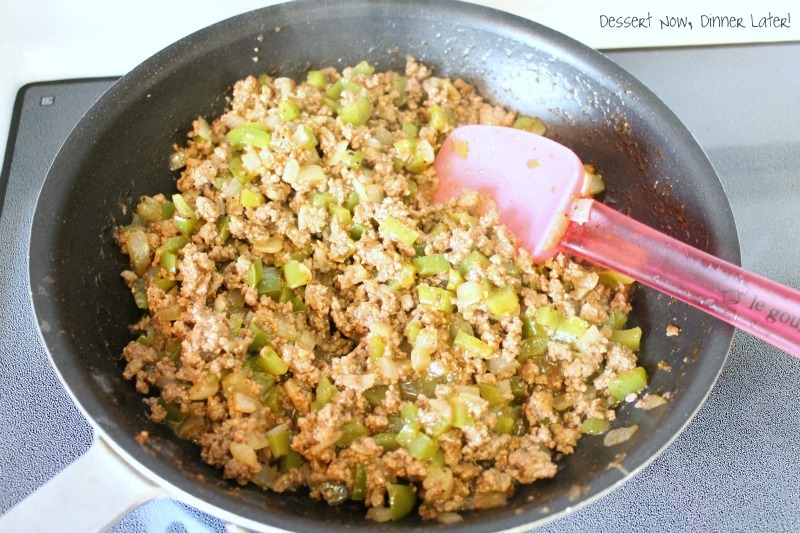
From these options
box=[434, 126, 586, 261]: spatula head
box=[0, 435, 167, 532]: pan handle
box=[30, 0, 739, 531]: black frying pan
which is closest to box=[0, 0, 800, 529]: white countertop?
box=[30, 0, 739, 531]: black frying pan

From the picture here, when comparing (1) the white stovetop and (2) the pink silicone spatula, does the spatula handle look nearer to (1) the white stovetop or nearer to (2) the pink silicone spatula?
(2) the pink silicone spatula

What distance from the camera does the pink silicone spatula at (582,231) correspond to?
1.47 m

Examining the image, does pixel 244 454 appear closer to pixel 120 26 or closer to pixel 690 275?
pixel 690 275

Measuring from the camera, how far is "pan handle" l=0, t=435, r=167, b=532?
122 cm

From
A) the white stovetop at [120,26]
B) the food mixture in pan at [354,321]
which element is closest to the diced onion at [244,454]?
the food mixture in pan at [354,321]

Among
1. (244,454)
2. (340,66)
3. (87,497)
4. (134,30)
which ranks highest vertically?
(134,30)

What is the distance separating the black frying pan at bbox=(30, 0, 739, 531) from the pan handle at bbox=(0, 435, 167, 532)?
59mm

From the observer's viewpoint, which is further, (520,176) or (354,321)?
(520,176)

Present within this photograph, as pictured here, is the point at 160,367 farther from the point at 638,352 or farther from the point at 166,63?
the point at 638,352

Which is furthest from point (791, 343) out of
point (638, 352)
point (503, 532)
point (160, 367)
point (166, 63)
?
point (166, 63)

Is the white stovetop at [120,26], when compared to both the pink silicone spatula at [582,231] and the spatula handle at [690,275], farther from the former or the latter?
the spatula handle at [690,275]

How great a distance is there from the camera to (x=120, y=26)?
2238mm

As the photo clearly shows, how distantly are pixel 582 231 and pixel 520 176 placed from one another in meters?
0.27

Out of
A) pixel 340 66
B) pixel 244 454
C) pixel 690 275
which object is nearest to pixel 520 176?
pixel 690 275
